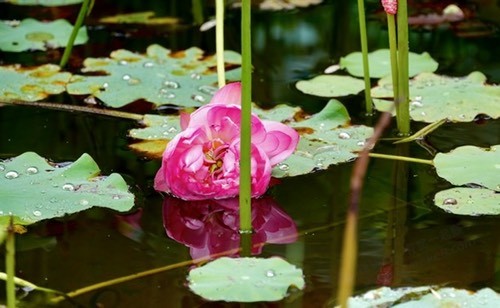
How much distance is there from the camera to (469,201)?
5.08ft

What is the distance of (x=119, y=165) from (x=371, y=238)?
515 millimetres

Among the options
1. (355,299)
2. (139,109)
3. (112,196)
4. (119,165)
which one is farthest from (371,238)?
(139,109)

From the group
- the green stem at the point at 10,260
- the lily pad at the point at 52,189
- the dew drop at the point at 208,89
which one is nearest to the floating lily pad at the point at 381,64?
the dew drop at the point at 208,89

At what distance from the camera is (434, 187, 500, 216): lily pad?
4.98ft

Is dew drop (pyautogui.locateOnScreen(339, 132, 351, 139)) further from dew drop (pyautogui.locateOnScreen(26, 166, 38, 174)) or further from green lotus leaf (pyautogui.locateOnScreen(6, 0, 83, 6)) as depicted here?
green lotus leaf (pyautogui.locateOnScreen(6, 0, 83, 6))

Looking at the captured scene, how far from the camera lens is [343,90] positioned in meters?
2.20

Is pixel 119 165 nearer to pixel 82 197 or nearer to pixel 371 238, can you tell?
pixel 82 197

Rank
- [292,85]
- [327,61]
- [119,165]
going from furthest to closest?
[327,61]
[292,85]
[119,165]

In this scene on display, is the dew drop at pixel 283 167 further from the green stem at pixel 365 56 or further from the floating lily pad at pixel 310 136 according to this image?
the green stem at pixel 365 56

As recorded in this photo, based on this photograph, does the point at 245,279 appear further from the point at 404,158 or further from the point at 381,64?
the point at 381,64

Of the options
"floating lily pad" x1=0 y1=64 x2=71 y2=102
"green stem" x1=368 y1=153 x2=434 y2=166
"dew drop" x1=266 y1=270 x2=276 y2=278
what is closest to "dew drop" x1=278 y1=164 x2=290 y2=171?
"green stem" x1=368 y1=153 x2=434 y2=166

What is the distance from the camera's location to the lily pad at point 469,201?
1.52 meters

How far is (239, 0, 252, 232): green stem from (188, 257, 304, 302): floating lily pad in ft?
0.41

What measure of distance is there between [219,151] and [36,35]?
1.25 meters
